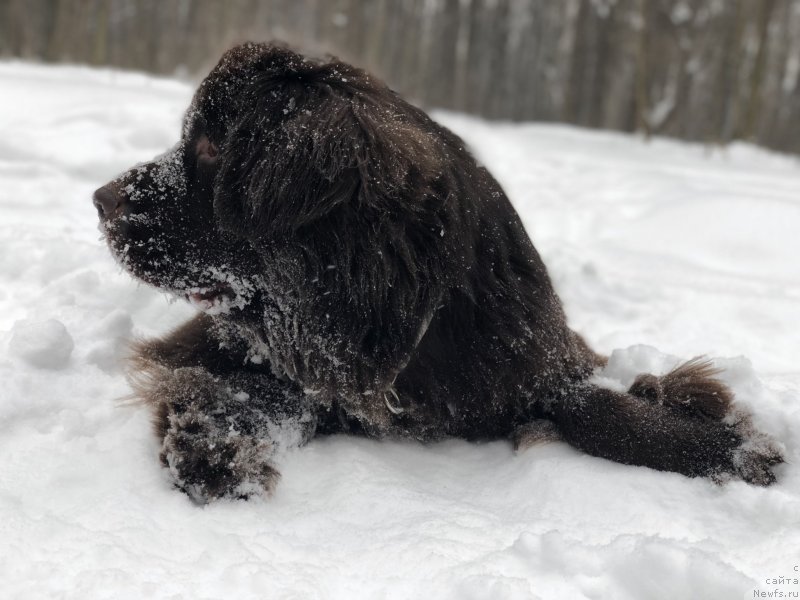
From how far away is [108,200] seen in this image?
231cm

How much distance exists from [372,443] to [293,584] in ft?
2.75

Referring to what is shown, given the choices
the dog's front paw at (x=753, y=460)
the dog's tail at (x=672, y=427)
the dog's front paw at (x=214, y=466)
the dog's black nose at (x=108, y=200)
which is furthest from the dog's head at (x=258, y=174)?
the dog's front paw at (x=753, y=460)

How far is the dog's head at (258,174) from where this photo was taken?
6.87 feet

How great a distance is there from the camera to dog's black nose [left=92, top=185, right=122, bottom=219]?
2.31 metres

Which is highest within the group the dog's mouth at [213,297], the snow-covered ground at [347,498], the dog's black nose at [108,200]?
the dog's black nose at [108,200]

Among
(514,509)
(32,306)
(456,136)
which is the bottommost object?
(514,509)

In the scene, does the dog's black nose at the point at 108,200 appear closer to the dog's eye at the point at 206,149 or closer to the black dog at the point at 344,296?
the black dog at the point at 344,296

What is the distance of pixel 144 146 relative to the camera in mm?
5285

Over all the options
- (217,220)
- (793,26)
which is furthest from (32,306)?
(793,26)

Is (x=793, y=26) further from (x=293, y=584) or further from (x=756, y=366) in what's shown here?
(x=293, y=584)

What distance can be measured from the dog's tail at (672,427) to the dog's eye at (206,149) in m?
1.47

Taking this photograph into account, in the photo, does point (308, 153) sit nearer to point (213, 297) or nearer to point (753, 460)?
point (213, 297)

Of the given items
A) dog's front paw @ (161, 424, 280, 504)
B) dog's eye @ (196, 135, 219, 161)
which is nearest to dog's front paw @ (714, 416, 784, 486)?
dog's front paw @ (161, 424, 280, 504)

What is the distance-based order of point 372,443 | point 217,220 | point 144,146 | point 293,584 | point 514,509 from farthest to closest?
point 144,146
point 372,443
point 217,220
point 514,509
point 293,584
